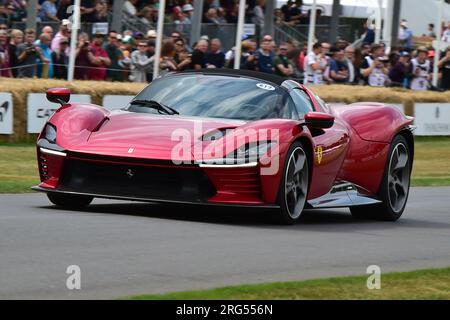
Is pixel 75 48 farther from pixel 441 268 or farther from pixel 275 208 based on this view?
pixel 441 268

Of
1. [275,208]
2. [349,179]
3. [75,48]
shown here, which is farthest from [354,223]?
[75,48]

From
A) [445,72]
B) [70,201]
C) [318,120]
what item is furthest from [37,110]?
[445,72]

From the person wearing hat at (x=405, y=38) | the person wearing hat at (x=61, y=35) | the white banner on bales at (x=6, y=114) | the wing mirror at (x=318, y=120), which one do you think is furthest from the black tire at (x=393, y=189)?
the person wearing hat at (x=405, y=38)

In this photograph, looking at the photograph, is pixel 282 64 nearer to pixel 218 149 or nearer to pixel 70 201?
pixel 70 201

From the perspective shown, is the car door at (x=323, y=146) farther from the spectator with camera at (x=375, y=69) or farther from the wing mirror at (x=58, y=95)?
the spectator with camera at (x=375, y=69)

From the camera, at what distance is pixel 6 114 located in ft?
60.3

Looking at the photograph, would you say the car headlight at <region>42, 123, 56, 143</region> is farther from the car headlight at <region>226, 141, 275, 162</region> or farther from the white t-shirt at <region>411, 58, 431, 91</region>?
the white t-shirt at <region>411, 58, 431, 91</region>

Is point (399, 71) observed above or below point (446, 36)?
below

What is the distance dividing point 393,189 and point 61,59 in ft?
33.1

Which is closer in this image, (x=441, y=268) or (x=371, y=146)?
(x=441, y=268)

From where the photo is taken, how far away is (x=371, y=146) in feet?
38.1

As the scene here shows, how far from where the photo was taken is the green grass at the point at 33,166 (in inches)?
553

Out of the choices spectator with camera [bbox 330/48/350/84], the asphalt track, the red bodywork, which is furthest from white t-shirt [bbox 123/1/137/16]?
the red bodywork

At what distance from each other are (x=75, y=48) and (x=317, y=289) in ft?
47.6
